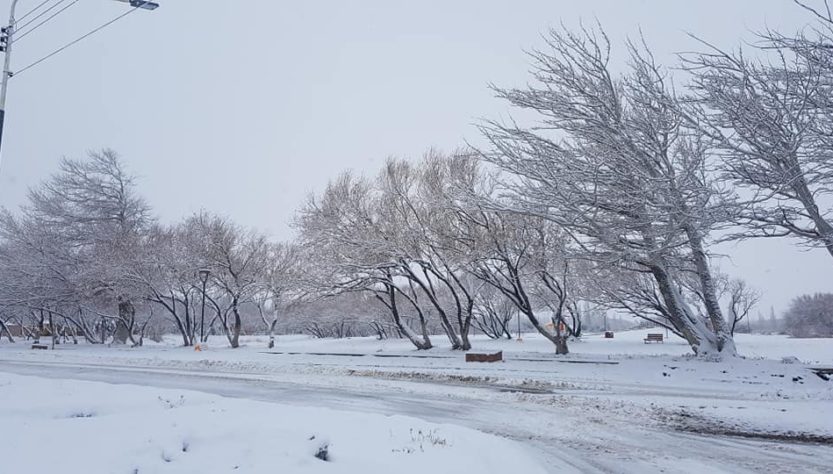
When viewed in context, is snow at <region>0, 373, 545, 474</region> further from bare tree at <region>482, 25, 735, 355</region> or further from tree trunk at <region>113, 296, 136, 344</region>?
tree trunk at <region>113, 296, 136, 344</region>

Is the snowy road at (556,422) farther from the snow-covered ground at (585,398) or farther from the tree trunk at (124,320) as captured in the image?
the tree trunk at (124,320)

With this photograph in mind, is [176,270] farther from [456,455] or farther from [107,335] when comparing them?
[456,455]

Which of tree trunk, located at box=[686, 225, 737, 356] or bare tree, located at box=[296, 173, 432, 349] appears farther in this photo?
bare tree, located at box=[296, 173, 432, 349]

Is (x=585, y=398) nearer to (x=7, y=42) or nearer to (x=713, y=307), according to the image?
(x=713, y=307)

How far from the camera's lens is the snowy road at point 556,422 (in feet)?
23.2

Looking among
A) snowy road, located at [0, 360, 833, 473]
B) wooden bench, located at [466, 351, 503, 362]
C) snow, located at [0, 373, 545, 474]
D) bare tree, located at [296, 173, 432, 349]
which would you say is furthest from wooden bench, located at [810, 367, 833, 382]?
bare tree, located at [296, 173, 432, 349]

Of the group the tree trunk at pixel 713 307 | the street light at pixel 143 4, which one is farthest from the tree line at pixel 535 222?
the street light at pixel 143 4

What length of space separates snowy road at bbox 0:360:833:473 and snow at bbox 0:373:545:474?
3.31 feet

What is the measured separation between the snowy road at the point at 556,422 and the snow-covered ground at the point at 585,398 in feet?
0.08

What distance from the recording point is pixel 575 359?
69.6 feet

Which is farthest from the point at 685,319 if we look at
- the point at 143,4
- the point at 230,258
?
the point at 230,258

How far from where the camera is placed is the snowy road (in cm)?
708

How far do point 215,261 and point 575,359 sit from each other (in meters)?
23.1

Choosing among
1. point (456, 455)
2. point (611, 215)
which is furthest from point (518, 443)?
point (611, 215)
